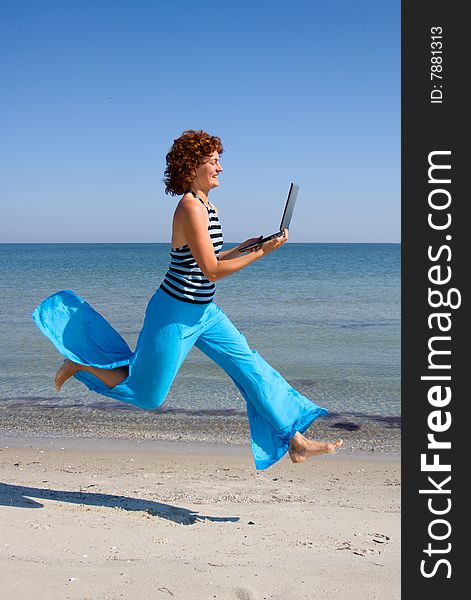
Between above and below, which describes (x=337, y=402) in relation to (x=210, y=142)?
below

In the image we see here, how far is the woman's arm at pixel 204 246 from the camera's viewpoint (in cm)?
436

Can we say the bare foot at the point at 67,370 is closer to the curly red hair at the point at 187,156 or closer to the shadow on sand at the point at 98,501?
the shadow on sand at the point at 98,501

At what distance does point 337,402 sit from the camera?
9133 mm

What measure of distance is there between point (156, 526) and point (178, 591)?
1103 millimetres

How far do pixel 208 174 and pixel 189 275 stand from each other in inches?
24.2

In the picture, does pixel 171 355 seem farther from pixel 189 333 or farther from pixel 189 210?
pixel 189 210

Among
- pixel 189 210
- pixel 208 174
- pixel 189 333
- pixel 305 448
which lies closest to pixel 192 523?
pixel 305 448

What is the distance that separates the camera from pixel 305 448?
4887 millimetres

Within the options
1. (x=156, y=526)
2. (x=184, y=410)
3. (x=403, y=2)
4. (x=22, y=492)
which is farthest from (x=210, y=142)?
(x=184, y=410)

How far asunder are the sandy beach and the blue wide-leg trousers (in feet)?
1.96

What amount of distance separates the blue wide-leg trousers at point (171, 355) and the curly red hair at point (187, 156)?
67 cm

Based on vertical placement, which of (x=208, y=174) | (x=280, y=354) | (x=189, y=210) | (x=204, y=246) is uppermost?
(x=208, y=174)

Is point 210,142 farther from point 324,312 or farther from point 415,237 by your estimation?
point 324,312

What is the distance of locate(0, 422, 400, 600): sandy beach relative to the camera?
3545mm
